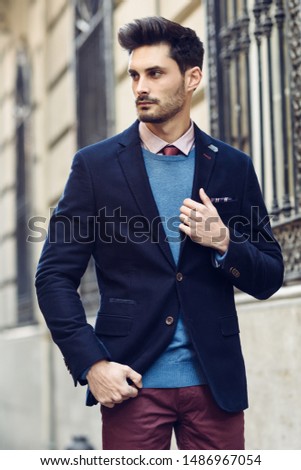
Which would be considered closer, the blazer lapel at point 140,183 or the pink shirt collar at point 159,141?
the blazer lapel at point 140,183

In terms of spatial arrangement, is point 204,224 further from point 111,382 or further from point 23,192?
point 23,192

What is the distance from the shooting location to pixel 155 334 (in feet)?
11.8

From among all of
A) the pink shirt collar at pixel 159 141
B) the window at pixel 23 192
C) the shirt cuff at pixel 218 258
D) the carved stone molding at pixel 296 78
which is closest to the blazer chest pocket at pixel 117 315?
the shirt cuff at pixel 218 258

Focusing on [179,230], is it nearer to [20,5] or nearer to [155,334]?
[155,334]

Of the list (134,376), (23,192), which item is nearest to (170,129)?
(134,376)

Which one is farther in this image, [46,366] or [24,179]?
[24,179]

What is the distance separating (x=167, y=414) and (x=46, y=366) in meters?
8.39

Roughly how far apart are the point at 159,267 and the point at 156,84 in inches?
21.1

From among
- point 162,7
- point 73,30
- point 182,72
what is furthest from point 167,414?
point 73,30

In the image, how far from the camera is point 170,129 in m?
3.70

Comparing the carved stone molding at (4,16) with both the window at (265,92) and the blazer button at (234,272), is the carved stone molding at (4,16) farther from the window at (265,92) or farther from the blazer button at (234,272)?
the blazer button at (234,272)

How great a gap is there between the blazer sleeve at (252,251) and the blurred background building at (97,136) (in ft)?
6.82

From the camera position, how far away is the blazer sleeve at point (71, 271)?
3.56m

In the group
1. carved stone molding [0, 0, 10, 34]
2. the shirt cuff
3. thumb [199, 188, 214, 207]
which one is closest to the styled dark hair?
thumb [199, 188, 214, 207]
